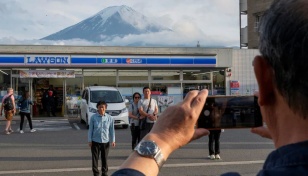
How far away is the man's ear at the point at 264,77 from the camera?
1158 millimetres

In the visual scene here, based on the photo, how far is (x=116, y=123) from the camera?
17.4m

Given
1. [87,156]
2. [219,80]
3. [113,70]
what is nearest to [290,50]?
[87,156]

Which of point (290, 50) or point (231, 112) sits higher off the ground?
point (290, 50)

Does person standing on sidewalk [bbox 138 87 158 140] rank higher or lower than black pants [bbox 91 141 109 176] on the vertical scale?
higher

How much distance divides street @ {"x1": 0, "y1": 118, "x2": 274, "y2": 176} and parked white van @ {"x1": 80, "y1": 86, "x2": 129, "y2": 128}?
2.63 meters

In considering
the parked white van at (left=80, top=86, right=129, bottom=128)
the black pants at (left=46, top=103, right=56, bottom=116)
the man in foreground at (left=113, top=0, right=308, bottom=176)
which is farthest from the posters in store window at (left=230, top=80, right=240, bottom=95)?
the man in foreground at (left=113, top=0, right=308, bottom=176)

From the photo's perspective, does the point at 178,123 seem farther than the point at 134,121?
No

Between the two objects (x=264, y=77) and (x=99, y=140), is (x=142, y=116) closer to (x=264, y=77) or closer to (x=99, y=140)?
(x=99, y=140)

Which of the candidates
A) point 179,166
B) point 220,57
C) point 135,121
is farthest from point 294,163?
point 220,57

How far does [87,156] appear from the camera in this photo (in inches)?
410

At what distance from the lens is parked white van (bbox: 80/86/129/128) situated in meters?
17.5

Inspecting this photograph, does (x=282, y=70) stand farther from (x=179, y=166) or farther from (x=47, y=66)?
(x=47, y=66)

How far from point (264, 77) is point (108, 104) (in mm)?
16951

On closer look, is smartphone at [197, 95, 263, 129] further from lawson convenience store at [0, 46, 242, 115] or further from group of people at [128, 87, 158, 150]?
lawson convenience store at [0, 46, 242, 115]
